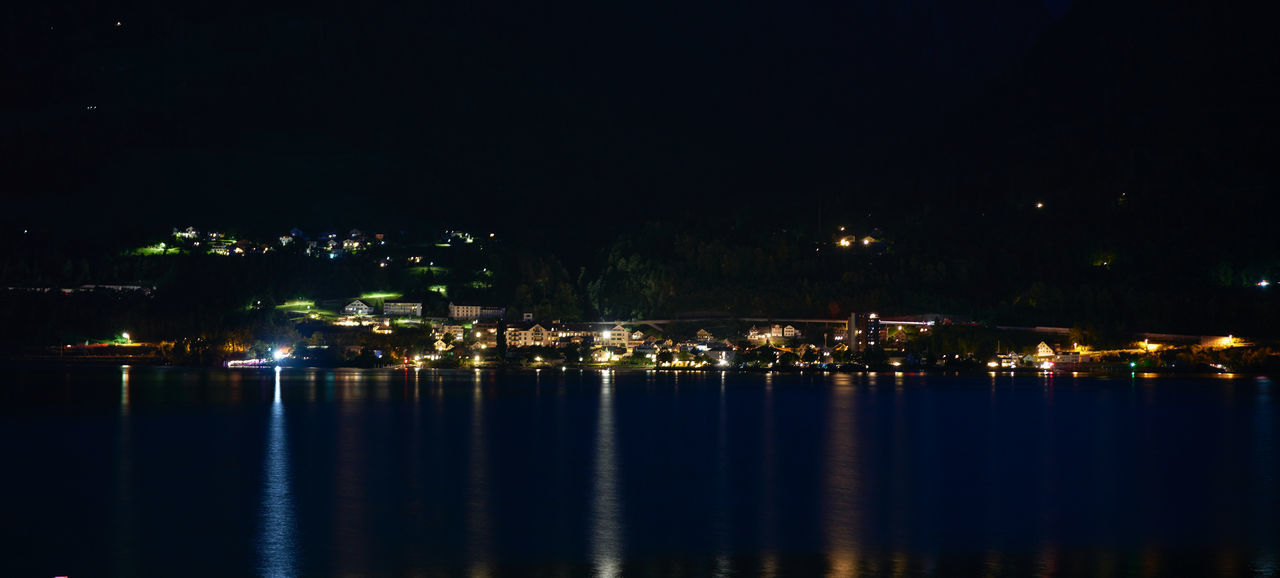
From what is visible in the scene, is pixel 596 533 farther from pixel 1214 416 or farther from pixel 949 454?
pixel 1214 416

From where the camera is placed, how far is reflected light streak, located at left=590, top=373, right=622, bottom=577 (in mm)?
15555

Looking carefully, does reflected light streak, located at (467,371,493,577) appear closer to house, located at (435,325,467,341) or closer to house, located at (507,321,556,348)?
house, located at (507,321,556,348)

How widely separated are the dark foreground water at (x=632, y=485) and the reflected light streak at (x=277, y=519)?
2.9 inches

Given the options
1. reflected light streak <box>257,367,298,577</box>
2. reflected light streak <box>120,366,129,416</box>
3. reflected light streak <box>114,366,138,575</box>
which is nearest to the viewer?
reflected light streak <box>257,367,298,577</box>

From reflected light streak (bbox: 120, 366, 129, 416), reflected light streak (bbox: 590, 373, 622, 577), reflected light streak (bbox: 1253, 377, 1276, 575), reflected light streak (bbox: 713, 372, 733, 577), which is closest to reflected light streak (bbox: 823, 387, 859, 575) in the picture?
reflected light streak (bbox: 713, 372, 733, 577)

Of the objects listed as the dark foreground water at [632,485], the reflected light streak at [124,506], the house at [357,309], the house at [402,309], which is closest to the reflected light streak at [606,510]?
the dark foreground water at [632,485]

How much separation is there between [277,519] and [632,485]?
728 cm

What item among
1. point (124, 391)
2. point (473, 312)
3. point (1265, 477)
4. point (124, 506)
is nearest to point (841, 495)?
point (1265, 477)

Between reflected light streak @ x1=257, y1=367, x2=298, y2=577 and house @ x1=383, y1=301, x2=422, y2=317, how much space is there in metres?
55.9

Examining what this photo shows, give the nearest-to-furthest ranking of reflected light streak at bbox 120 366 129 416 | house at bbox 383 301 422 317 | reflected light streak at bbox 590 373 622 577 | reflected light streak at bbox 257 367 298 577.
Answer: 1. reflected light streak at bbox 257 367 298 577
2. reflected light streak at bbox 590 373 622 577
3. reflected light streak at bbox 120 366 129 416
4. house at bbox 383 301 422 317

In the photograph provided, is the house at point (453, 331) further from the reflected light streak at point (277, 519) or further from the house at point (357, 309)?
the reflected light streak at point (277, 519)

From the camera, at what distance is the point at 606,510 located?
1994 centimetres

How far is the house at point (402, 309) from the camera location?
279 ft

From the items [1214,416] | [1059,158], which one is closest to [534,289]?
[1059,158]
